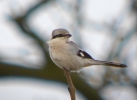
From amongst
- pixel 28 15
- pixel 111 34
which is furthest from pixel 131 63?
pixel 28 15

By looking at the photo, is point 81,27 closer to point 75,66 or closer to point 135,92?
point 135,92

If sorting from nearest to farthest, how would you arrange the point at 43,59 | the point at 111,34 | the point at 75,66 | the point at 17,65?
the point at 75,66 → the point at 17,65 → the point at 43,59 → the point at 111,34

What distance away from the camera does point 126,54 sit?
15.4 feet

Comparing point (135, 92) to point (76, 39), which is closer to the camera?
point (135, 92)

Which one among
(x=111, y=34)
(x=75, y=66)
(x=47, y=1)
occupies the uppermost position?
(x=47, y=1)

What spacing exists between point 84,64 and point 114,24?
2426 millimetres

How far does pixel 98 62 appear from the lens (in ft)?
9.00

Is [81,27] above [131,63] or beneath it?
above

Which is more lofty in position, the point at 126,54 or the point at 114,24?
the point at 114,24

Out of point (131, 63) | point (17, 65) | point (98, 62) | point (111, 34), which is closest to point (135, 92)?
point (131, 63)

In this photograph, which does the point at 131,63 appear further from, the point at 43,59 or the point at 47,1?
the point at 47,1

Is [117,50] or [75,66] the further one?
[117,50]

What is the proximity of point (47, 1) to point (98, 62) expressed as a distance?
2.60m

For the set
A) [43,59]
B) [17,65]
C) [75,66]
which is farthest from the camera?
[43,59]
